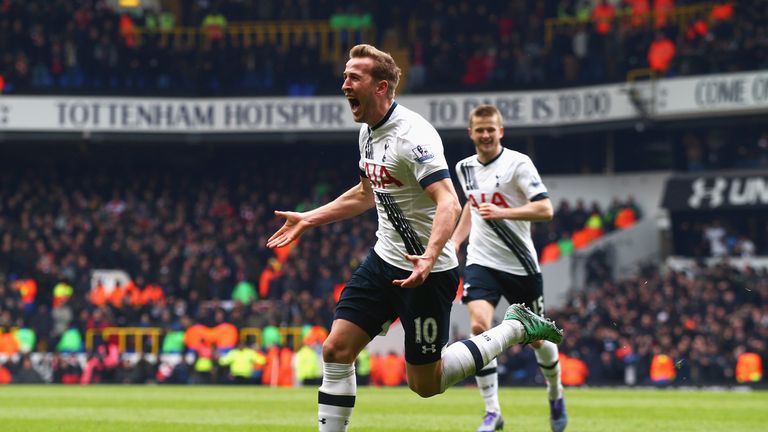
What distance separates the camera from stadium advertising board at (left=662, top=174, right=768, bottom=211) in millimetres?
29172

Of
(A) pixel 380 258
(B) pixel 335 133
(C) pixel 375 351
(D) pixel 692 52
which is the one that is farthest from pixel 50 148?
(A) pixel 380 258

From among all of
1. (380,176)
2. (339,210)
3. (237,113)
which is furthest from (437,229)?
(237,113)

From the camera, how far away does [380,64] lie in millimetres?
7207

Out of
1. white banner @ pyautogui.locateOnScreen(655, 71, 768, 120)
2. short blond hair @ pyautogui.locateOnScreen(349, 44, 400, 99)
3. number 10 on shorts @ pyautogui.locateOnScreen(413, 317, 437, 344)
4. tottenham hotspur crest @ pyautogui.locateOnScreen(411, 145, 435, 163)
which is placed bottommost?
number 10 on shorts @ pyautogui.locateOnScreen(413, 317, 437, 344)

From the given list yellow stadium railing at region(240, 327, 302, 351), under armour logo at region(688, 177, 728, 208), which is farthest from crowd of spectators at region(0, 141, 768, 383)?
under armour logo at region(688, 177, 728, 208)

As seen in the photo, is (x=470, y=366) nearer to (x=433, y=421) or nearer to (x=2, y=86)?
(x=433, y=421)

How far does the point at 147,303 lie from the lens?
2766cm

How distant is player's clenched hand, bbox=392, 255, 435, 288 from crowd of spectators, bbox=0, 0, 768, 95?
82.9 feet

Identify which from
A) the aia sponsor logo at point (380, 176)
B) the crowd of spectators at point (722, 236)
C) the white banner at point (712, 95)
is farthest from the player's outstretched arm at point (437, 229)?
the white banner at point (712, 95)

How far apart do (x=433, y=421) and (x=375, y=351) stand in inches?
550

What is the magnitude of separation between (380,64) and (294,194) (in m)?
28.1

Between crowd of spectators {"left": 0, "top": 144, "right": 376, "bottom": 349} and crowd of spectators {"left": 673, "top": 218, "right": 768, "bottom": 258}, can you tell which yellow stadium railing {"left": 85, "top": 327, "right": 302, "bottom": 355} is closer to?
crowd of spectators {"left": 0, "top": 144, "right": 376, "bottom": 349}

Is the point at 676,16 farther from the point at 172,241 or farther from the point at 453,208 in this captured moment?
the point at 453,208

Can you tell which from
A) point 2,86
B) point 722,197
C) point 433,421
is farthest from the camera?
point 2,86
